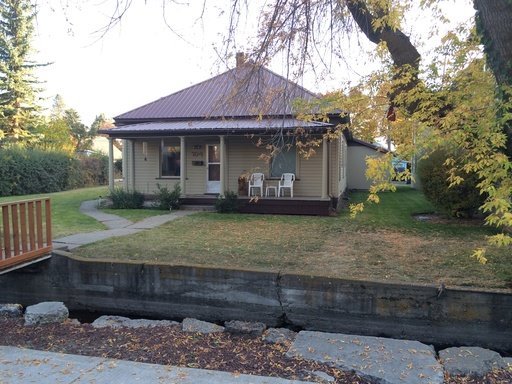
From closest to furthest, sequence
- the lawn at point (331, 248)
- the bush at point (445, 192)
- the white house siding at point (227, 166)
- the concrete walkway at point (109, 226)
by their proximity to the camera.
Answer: the lawn at point (331, 248) → the concrete walkway at point (109, 226) → the bush at point (445, 192) → the white house siding at point (227, 166)

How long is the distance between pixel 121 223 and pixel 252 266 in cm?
561

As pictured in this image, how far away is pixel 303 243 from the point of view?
27.5 ft

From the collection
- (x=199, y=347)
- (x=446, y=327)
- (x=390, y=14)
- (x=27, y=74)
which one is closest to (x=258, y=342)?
(x=199, y=347)

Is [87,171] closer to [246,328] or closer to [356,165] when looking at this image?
[356,165]

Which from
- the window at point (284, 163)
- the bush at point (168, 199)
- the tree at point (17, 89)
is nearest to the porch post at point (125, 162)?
the bush at point (168, 199)

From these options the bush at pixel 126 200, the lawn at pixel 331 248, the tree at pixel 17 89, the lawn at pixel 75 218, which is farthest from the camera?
the tree at pixel 17 89

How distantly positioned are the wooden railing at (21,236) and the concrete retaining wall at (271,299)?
0.39 metres

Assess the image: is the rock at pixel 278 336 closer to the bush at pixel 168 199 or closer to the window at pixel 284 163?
the bush at pixel 168 199

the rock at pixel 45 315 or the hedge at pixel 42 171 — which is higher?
the hedge at pixel 42 171

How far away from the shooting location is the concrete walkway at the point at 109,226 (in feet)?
A: 26.2

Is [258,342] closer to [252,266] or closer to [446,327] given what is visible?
[252,266]

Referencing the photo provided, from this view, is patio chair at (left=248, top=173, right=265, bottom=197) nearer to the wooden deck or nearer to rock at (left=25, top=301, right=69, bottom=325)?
the wooden deck

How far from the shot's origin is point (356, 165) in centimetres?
2411

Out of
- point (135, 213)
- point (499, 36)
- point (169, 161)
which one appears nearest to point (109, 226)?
point (135, 213)
